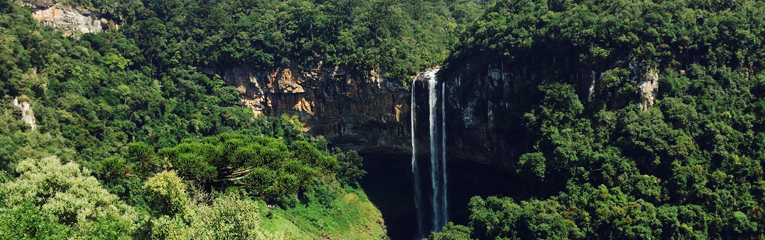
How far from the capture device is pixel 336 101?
1802 inches

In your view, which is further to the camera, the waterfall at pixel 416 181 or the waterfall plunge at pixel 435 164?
the waterfall at pixel 416 181

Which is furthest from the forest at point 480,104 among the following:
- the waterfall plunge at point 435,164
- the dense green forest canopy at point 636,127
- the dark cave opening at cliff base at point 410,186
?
the dark cave opening at cliff base at point 410,186

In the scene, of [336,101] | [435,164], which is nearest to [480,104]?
[435,164]

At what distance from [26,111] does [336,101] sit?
16.6m

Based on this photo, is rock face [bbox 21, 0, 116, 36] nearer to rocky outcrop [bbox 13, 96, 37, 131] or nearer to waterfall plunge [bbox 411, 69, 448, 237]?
rocky outcrop [bbox 13, 96, 37, 131]

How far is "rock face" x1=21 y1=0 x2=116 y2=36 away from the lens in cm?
4566

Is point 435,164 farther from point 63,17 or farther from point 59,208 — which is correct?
point 59,208

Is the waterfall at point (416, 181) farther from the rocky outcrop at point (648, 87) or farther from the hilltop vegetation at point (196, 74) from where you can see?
the rocky outcrop at point (648, 87)

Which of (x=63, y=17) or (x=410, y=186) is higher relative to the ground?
(x=63, y=17)

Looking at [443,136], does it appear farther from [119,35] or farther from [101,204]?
[101,204]

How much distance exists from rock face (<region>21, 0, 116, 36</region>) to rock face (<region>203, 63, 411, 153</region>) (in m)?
7.91

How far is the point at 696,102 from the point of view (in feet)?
114

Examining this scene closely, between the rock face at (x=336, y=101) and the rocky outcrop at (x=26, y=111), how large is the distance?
1223 centimetres

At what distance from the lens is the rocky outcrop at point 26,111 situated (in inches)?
1442
